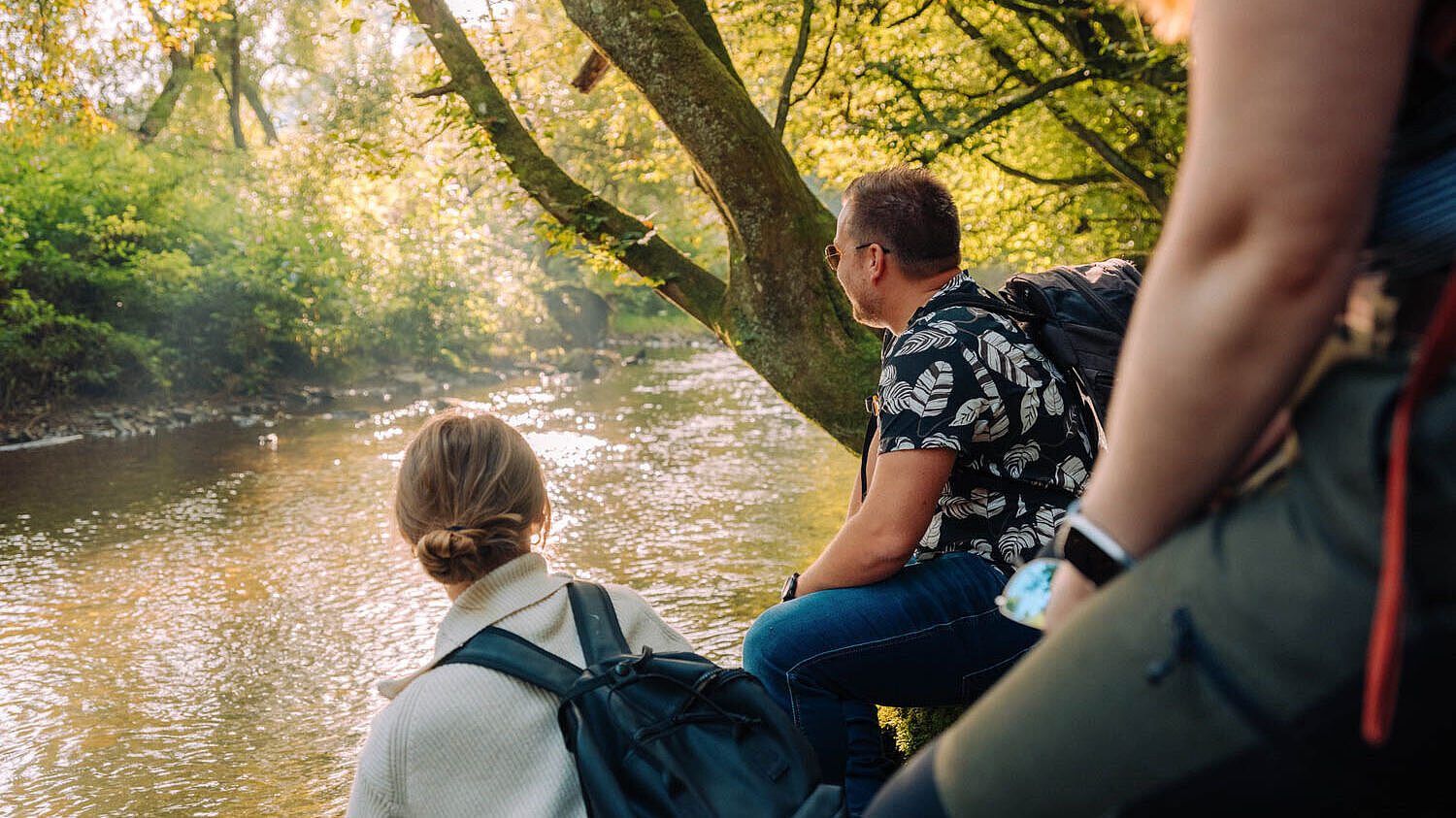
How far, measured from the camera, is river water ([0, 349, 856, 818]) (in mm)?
5078

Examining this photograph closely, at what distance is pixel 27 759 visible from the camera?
5098mm

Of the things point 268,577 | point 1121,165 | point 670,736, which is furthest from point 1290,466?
point 1121,165

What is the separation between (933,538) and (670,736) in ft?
3.59

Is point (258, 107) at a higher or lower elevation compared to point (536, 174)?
higher

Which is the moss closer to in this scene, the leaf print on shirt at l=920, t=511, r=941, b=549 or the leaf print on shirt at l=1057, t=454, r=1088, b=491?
the leaf print on shirt at l=920, t=511, r=941, b=549

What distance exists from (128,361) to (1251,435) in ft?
58.3

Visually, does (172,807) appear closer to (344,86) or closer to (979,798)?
(979,798)

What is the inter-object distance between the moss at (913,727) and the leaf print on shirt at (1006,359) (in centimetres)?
109

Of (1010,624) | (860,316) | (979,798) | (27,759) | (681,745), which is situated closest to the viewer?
(979,798)

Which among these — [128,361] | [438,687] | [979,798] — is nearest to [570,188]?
[438,687]

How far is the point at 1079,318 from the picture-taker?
283 cm

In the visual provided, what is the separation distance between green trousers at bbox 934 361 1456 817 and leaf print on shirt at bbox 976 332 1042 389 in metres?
1.71

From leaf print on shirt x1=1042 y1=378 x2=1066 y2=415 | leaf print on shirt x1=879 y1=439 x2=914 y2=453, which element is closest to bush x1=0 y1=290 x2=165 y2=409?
leaf print on shirt x1=879 y1=439 x2=914 y2=453

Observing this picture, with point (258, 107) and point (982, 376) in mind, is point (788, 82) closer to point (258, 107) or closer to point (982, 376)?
point (982, 376)
